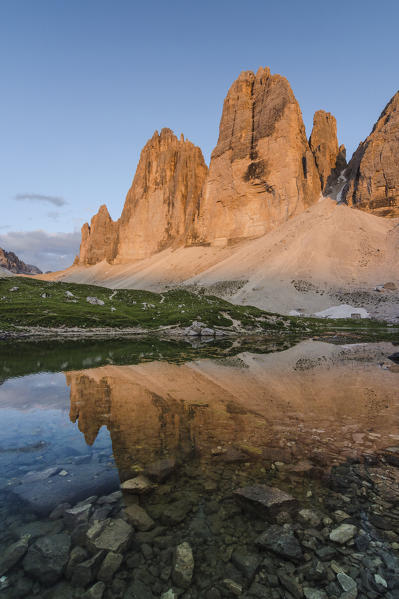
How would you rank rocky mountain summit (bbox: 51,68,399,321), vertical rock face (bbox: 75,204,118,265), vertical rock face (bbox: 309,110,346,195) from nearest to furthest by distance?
1. rocky mountain summit (bbox: 51,68,399,321)
2. vertical rock face (bbox: 309,110,346,195)
3. vertical rock face (bbox: 75,204,118,265)

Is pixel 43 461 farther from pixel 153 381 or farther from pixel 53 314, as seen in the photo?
pixel 53 314

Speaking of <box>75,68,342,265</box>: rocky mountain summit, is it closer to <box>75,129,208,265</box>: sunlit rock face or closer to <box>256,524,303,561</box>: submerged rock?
<box>75,129,208,265</box>: sunlit rock face

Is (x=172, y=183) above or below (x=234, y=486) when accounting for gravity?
above

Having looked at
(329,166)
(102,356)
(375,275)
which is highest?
(329,166)

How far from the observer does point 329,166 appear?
12406 cm

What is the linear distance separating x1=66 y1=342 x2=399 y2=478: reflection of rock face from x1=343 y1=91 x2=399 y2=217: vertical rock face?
3689 inches

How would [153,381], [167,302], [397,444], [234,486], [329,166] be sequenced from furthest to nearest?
[329,166]
[167,302]
[153,381]
[397,444]
[234,486]

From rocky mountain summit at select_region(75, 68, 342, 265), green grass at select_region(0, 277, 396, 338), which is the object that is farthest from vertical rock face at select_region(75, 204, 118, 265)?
green grass at select_region(0, 277, 396, 338)

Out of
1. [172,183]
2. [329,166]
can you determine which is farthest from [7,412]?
[172,183]

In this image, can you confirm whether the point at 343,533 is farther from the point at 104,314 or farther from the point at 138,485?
the point at 104,314

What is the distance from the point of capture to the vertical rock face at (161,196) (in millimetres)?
144250

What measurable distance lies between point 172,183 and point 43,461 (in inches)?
6118

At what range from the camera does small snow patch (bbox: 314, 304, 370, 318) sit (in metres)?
59.7

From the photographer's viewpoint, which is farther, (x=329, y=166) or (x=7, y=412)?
(x=329, y=166)
